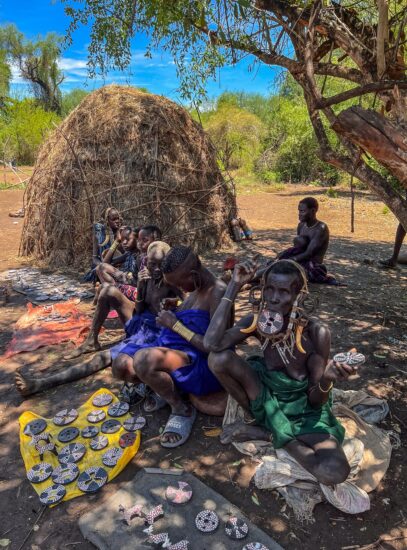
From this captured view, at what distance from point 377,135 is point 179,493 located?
7.56 ft

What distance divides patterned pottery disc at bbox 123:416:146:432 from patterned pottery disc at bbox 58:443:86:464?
325 mm

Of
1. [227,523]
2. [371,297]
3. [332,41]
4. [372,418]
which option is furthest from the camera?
[371,297]

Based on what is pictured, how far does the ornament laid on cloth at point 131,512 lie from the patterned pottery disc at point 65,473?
41 centimetres

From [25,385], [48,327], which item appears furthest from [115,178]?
[25,385]

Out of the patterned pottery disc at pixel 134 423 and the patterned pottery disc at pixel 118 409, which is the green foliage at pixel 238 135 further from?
the patterned pottery disc at pixel 134 423

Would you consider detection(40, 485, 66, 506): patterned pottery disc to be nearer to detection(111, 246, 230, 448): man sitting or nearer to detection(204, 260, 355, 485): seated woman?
detection(111, 246, 230, 448): man sitting

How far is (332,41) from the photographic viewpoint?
4344 mm

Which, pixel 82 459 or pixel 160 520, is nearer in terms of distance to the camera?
pixel 160 520

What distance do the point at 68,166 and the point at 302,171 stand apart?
19185 mm

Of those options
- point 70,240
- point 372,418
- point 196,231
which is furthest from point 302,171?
point 372,418

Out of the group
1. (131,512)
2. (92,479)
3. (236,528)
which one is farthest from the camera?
(92,479)

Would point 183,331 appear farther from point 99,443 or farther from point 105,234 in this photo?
point 105,234

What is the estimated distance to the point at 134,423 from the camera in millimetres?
2859

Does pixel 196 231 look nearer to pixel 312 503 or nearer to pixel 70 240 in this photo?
pixel 70 240
